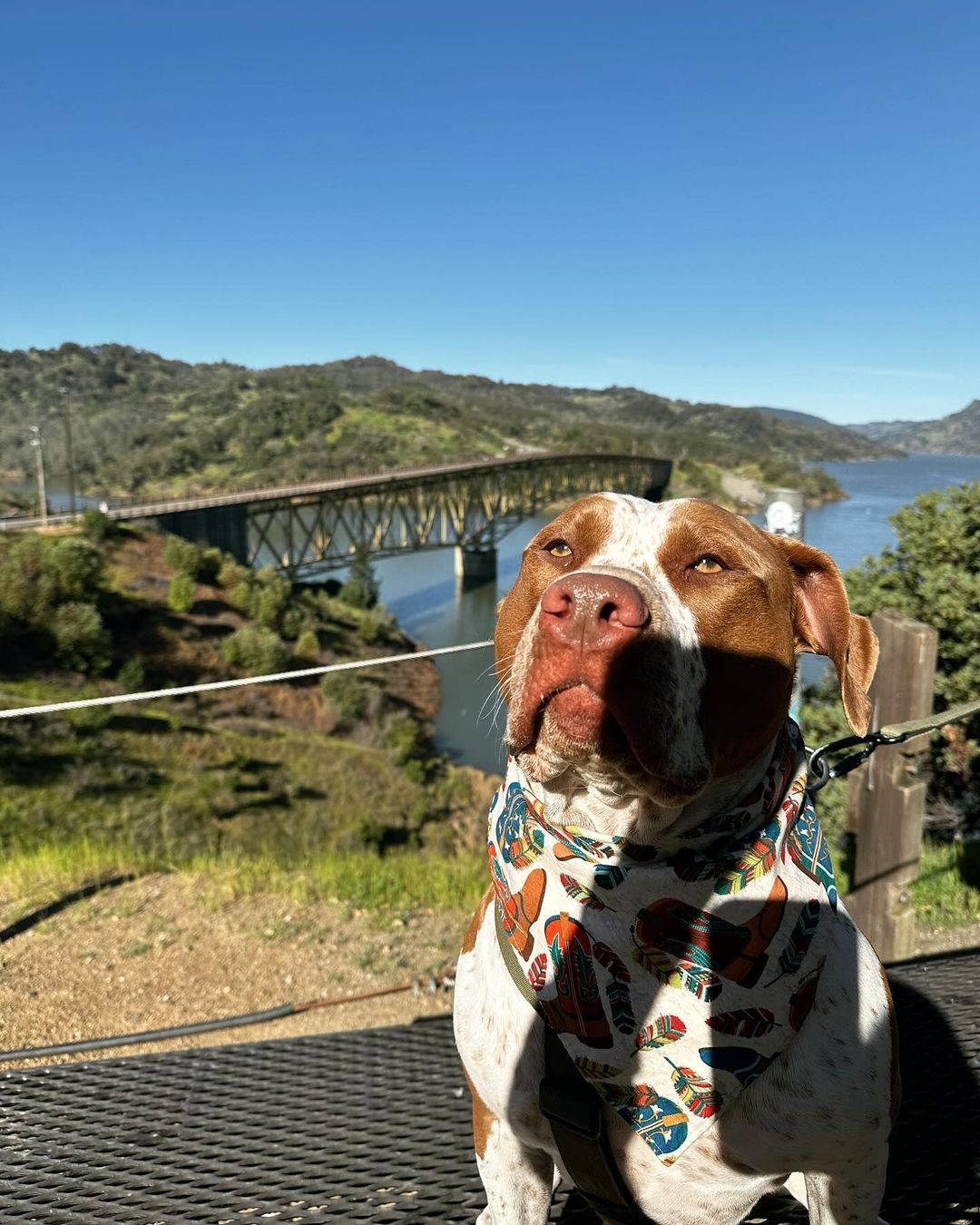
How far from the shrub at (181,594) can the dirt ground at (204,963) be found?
2551 cm

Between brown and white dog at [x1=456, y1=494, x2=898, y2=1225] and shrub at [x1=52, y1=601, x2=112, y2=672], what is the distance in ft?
82.6

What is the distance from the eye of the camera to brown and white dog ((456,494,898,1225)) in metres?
1.17

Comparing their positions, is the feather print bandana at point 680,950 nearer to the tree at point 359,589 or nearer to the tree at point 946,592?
the tree at point 946,592

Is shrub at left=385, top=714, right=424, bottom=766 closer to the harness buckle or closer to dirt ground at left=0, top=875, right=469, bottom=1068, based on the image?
dirt ground at left=0, top=875, right=469, bottom=1068

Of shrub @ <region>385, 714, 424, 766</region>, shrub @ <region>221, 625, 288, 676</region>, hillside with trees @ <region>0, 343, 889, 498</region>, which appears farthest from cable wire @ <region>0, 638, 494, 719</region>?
hillside with trees @ <region>0, 343, 889, 498</region>

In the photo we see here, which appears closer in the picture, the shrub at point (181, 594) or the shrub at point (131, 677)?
the shrub at point (131, 677)

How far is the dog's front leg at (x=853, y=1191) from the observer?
1.36 m

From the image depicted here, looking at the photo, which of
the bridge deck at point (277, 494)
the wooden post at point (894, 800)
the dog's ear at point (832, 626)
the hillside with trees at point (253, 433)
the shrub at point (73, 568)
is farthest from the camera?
the hillside with trees at point (253, 433)

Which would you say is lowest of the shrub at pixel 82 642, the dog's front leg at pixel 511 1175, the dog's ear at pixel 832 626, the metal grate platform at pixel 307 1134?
the shrub at pixel 82 642

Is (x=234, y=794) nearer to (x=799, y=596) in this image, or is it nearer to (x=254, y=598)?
(x=254, y=598)

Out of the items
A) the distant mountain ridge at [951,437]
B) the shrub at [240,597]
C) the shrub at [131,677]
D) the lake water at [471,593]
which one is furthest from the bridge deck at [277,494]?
the distant mountain ridge at [951,437]

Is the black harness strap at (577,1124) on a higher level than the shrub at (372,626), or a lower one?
higher

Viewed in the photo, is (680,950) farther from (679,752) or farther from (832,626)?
(832,626)

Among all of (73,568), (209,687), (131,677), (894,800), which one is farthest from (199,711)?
(894,800)
